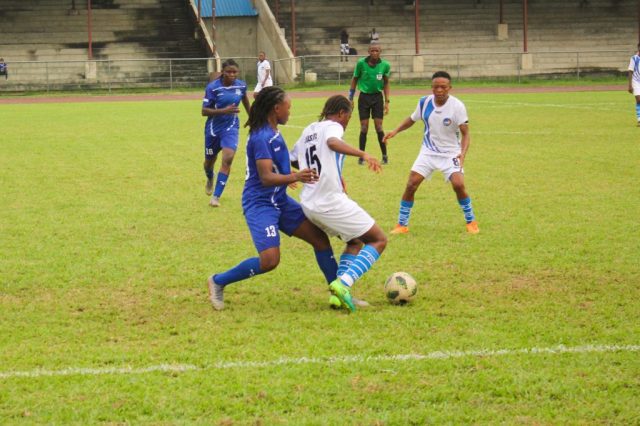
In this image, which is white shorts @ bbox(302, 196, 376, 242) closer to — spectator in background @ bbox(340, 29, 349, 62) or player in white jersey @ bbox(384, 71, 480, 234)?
player in white jersey @ bbox(384, 71, 480, 234)

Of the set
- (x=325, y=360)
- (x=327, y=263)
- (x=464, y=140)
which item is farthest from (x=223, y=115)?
(x=325, y=360)

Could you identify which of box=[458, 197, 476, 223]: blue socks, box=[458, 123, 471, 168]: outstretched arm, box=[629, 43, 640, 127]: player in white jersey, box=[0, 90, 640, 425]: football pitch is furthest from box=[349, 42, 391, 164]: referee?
box=[629, 43, 640, 127]: player in white jersey

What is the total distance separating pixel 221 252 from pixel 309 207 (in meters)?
2.59

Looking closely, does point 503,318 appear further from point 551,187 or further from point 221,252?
point 551,187

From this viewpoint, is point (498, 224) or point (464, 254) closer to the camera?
point (464, 254)

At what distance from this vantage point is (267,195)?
7719 mm

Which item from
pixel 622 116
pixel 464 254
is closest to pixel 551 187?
pixel 464 254

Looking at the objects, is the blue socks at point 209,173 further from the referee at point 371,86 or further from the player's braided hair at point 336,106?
the player's braided hair at point 336,106

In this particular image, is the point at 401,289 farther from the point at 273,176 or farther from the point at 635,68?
the point at 635,68

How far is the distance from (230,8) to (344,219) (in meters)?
47.0

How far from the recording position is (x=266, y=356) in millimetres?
6445

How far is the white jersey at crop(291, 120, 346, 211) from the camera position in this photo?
25.1 feet

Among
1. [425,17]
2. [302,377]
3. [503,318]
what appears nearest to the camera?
[302,377]

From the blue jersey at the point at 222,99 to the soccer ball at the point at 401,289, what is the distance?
6190 mm
